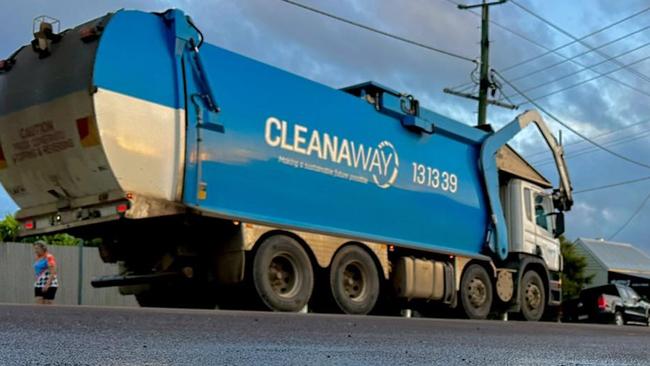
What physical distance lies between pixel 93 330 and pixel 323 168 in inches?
210

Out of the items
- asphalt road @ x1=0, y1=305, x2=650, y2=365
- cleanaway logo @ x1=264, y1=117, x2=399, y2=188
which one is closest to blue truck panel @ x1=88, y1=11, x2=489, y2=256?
cleanaway logo @ x1=264, y1=117, x2=399, y2=188

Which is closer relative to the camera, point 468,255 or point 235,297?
point 235,297

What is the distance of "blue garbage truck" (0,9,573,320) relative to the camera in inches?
315

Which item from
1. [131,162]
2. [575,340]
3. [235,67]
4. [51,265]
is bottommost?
[575,340]

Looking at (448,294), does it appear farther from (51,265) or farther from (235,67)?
(51,265)

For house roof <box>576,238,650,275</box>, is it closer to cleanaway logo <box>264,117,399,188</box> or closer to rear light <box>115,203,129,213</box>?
cleanaway logo <box>264,117,399,188</box>

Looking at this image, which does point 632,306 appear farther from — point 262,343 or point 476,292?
point 262,343

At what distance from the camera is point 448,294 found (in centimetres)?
1209

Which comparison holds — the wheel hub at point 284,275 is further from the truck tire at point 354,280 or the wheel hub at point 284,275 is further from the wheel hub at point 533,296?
the wheel hub at point 533,296

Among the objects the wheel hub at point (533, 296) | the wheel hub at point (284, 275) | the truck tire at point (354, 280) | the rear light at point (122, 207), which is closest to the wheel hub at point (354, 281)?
the truck tire at point (354, 280)

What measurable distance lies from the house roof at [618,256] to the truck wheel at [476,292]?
33773mm

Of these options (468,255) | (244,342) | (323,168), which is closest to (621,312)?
(468,255)

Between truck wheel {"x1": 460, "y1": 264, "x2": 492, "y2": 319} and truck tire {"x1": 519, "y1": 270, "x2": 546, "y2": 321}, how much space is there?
1.14m

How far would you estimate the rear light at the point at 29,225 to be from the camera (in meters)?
9.01
